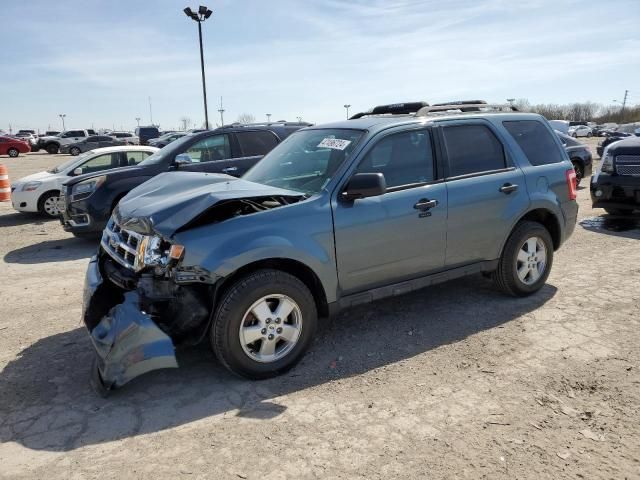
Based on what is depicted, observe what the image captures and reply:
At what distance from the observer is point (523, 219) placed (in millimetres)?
4961

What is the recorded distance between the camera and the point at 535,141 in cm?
517

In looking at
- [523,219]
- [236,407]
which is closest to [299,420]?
[236,407]

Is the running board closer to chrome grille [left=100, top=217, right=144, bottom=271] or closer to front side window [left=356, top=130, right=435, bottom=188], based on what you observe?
front side window [left=356, top=130, right=435, bottom=188]

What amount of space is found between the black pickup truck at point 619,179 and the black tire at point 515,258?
170 inches

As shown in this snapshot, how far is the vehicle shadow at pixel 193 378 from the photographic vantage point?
3098 millimetres

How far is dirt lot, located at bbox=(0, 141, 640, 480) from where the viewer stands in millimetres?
2711

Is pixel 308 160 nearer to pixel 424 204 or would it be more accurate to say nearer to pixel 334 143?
pixel 334 143

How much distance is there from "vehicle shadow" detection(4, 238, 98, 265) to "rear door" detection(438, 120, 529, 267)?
5.44 metres

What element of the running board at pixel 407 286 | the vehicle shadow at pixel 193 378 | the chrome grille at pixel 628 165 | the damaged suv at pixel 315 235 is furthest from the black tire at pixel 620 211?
the running board at pixel 407 286

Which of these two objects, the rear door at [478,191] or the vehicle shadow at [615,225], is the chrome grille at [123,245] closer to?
the rear door at [478,191]

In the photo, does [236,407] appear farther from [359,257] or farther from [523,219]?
[523,219]

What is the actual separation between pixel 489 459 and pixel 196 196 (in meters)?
2.50

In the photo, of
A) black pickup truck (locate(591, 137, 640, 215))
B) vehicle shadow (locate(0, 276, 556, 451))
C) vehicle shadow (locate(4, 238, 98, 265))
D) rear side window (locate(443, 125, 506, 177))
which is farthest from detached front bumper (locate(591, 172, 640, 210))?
vehicle shadow (locate(4, 238, 98, 265))

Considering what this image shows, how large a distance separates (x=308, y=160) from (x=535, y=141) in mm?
2492
